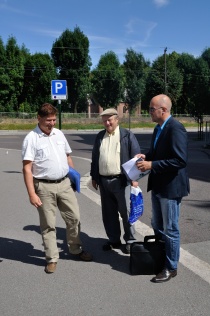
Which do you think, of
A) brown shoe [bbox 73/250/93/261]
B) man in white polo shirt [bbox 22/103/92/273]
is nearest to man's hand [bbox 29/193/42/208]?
man in white polo shirt [bbox 22/103/92/273]

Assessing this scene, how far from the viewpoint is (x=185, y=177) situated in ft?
11.7

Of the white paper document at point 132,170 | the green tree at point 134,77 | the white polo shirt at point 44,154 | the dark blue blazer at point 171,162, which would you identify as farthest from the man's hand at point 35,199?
the green tree at point 134,77

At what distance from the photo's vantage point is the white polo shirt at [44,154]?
3.81 metres

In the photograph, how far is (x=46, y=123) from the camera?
3863mm

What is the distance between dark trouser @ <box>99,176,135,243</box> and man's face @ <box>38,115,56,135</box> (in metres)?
0.93

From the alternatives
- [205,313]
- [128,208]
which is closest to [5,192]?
[128,208]

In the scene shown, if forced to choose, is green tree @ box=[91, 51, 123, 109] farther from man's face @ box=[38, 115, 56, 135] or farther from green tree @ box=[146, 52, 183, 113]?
man's face @ box=[38, 115, 56, 135]

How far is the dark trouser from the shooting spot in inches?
169

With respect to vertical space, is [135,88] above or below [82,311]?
above

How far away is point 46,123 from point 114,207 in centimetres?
139

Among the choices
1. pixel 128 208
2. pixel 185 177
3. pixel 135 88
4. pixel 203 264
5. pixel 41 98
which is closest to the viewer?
pixel 185 177

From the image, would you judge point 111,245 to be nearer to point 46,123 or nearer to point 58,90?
point 46,123

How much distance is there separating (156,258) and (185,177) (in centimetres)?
91

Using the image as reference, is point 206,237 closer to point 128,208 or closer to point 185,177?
point 128,208
